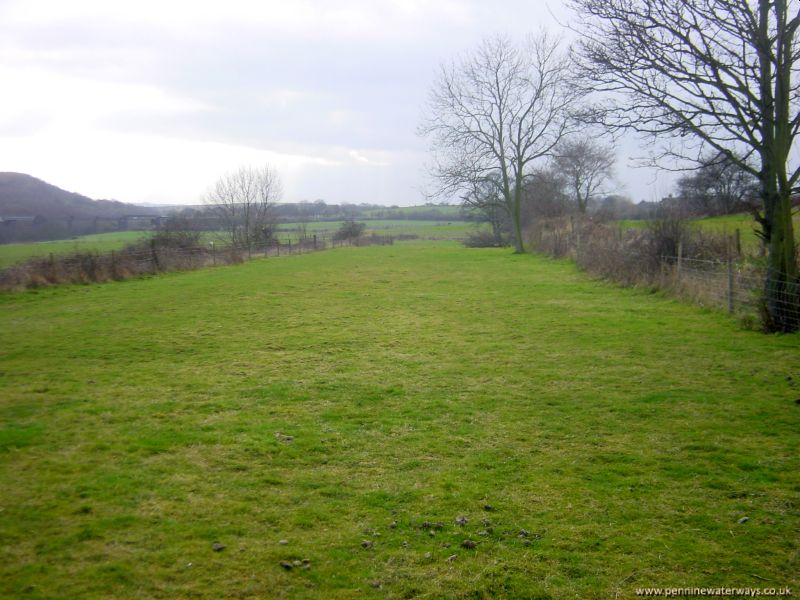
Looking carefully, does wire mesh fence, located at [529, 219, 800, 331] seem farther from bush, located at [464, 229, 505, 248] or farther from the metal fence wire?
bush, located at [464, 229, 505, 248]

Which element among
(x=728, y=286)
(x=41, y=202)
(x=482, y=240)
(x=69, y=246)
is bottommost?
(x=728, y=286)

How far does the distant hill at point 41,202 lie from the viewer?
28.0 meters

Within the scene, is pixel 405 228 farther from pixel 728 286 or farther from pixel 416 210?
pixel 728 286

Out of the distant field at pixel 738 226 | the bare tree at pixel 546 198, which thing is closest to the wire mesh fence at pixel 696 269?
the distant field at pixel 738 226

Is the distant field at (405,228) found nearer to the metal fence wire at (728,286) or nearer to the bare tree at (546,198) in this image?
the bare tree at (546,198)

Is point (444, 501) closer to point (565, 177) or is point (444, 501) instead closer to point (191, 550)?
point (191, 550)

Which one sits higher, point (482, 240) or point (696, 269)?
point (482, 240)

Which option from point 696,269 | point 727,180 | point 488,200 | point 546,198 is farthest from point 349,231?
point 727,180

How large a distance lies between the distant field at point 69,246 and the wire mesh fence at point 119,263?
0.69m

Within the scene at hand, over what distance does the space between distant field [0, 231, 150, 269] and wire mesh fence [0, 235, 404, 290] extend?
27.0 inches

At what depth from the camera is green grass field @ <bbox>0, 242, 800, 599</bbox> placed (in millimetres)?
3492

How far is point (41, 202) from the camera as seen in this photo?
30859 millimetres

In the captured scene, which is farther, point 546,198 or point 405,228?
point 405,228

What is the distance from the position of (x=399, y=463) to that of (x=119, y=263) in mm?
21677
